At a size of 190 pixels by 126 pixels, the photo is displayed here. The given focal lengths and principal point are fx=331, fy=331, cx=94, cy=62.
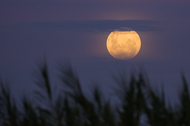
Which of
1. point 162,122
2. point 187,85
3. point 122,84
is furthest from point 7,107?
point 187,85

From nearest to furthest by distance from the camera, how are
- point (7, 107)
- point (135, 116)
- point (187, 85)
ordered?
1. point (135, 116)
2. point (187, 85)
3. point (7, 107)

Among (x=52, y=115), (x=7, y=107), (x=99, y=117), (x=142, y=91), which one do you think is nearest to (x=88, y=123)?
(x=99, y=117)

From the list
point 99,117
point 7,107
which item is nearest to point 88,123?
point 99,117

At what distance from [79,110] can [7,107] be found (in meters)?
2.02

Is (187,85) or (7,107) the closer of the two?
(187,85)

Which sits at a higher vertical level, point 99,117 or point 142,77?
point 142,77

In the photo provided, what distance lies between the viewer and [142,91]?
312 inches

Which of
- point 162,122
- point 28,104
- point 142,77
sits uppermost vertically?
point 142,77

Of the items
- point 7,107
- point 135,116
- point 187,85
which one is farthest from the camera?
point 7,107

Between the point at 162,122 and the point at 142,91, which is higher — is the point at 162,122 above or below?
below

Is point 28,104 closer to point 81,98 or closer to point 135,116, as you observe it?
point 81,98

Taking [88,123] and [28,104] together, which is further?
[28,104]

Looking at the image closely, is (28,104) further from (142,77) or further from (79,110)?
(142,77)

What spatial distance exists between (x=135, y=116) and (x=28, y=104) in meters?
2.79
